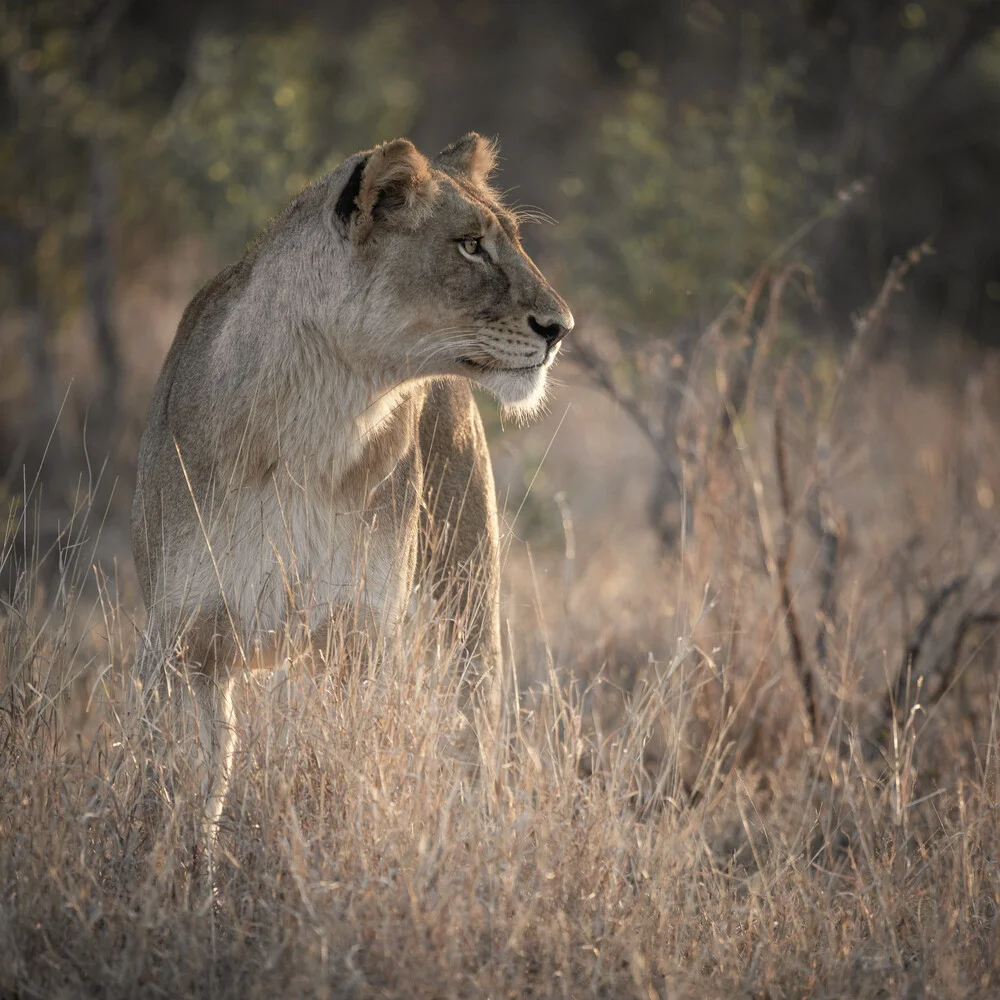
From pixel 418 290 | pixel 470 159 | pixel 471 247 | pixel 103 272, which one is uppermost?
pixel 470 159

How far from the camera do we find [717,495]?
17.1 feet

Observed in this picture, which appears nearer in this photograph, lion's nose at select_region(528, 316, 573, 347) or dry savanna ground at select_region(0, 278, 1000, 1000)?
dry savanna ground at select_region(0, 278, 1000, 1000)

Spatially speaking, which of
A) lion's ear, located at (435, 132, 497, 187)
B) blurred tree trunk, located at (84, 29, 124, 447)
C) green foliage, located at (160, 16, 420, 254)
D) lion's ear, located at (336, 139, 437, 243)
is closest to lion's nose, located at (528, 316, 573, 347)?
lion's ear, located at (336, 139, 437, 243)

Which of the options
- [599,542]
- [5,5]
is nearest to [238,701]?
[599,542]

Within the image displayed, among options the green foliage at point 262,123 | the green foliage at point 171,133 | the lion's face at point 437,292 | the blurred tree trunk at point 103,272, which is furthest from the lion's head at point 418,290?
the blurred tree trunk at point 103,272

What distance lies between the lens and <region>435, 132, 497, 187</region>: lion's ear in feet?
14.0

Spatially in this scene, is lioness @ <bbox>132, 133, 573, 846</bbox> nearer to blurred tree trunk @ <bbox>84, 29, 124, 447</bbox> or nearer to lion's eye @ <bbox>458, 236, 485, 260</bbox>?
lion's eye @ <bbox>458, 236, 485, 260</bbox>

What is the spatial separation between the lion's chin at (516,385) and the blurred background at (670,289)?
9.8 inches

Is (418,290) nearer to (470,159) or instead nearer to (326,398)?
(326,398)

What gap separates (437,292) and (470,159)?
80cm

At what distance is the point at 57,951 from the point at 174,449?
4.83ft

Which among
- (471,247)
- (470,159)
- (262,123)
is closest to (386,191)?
(471,247)

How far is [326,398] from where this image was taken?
370 centimetres

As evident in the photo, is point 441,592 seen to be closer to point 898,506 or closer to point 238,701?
point 238,701
